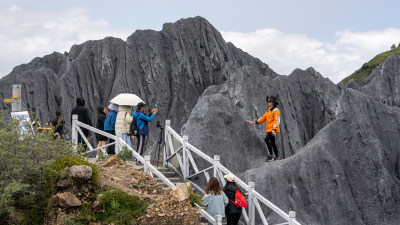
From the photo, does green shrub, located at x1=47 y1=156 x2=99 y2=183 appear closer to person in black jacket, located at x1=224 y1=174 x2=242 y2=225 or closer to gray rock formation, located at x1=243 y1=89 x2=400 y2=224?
person in black jacket, located at x1=224 y1=174 x2=242 y2=225

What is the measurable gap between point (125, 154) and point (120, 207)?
3.14 meters

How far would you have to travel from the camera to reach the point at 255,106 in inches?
1296

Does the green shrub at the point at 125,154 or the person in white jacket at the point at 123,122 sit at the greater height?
the person in white jacket at the point at 123,122

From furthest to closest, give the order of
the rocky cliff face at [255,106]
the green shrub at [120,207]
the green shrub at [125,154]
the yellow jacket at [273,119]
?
the rocky cliff face at [255,106] < the yellow jacket at [273,119] < the green shrub at [125,154] < the green shrub at [120,207]

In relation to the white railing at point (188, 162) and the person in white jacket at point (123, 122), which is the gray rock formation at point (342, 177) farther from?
the person in white jacket at point (123, 122)

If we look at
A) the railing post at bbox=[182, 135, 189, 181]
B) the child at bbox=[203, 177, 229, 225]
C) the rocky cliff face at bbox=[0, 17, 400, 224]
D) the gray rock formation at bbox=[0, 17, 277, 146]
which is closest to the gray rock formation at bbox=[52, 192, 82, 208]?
the child at bbox=[203, 177, 229, 225]

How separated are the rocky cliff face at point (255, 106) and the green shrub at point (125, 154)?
9.72ft

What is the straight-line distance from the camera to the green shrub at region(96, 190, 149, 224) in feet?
34.8

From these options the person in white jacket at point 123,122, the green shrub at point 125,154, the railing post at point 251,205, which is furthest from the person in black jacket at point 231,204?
the person in white jacket at point 123,122

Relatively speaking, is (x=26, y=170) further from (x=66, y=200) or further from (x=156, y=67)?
(x=156, y=67)

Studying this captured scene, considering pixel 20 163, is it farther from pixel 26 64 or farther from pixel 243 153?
pixel 26 64

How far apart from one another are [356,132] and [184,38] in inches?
1287

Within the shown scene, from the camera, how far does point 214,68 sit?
4712 centimetres

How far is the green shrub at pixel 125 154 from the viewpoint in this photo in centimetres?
1382
